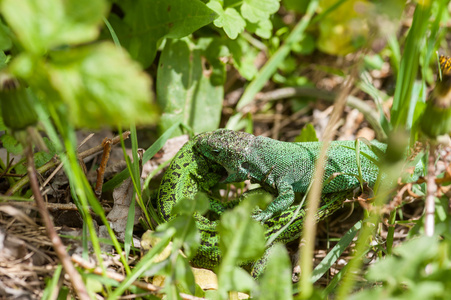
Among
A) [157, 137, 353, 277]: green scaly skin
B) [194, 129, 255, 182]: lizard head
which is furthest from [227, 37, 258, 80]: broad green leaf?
[157, 137, 353, 277]: green scaly skin

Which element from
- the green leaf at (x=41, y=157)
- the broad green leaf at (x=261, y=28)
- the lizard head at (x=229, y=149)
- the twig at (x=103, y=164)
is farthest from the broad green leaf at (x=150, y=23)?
the green leaf at (x=41, y=157)

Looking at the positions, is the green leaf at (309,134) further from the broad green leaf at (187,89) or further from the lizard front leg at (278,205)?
the broad green leaf at (187,89)

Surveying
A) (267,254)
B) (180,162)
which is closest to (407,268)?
(267,254)

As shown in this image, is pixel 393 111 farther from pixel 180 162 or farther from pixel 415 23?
pixel 180 162

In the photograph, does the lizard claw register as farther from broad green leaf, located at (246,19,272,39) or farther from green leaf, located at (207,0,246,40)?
broad green leaf, located at (246,19,272,39)

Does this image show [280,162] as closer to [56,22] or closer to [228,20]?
[228,20]

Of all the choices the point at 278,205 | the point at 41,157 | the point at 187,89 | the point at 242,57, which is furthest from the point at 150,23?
the point at 278,205
